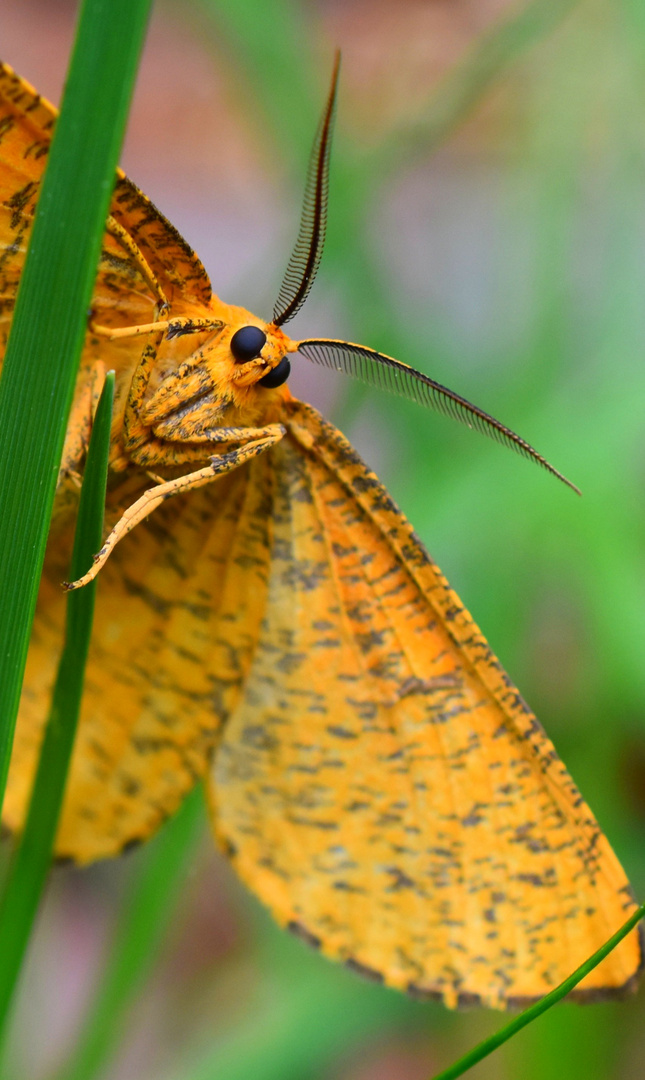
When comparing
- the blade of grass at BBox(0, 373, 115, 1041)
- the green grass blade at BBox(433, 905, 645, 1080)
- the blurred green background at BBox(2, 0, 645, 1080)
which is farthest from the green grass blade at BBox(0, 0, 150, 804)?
the blurred green background at BBox(2, 0, 645, 1080)

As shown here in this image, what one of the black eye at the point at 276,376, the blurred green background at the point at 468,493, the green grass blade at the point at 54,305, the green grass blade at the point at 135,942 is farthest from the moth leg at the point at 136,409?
the blurred green background at the point at 468,493

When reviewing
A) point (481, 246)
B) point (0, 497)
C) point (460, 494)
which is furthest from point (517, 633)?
point (481, 246)

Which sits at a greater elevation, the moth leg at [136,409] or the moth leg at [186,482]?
the moth leg at [136,409]

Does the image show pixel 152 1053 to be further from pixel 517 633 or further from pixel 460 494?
pixel 460 494

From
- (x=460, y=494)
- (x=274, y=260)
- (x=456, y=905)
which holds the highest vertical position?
(x=274, y=260)

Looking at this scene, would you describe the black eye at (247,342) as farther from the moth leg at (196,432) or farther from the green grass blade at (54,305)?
the green grass blade at (54,305)

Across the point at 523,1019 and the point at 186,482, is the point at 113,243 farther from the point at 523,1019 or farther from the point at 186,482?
the point at 523,1019

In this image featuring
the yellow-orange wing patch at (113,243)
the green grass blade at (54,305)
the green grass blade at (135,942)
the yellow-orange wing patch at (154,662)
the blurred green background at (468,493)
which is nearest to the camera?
the green grass blade at (54,305)

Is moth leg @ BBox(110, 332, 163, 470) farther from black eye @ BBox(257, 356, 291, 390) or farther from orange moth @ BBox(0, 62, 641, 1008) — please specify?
black eye @ BBox(257, 356, 291, 390)
